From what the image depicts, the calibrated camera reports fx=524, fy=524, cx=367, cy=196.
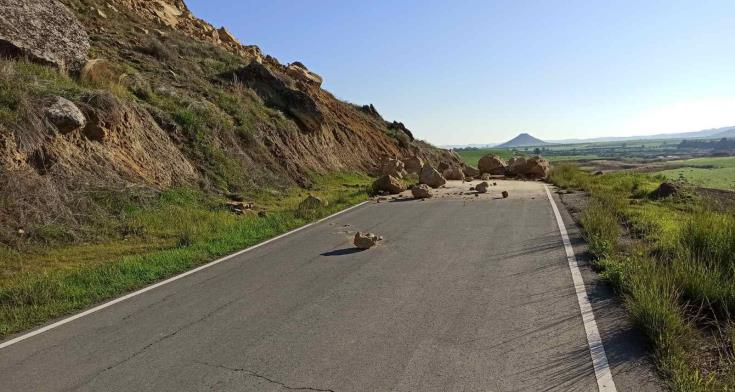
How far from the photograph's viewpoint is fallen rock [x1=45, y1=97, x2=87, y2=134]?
13086mm

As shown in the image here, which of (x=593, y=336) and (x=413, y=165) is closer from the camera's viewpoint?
(x=593, y=336)

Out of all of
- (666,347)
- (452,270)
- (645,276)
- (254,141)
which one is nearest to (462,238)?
(452,270)

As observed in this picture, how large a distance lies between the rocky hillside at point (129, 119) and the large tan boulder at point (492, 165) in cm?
763

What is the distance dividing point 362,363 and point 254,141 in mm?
19506

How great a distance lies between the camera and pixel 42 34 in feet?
54.9

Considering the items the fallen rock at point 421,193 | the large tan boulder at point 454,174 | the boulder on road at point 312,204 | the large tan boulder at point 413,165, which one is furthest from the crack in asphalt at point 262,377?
the large tan boulder at point 413,165

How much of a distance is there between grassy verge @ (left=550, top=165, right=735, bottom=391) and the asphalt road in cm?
27

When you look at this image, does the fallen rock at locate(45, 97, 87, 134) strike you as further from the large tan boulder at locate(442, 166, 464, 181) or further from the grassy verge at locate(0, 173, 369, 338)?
the large tan boulder at locate(442, 166, 464, 181)

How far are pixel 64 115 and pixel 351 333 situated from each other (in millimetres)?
11292

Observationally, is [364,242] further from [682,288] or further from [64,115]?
[64,115]

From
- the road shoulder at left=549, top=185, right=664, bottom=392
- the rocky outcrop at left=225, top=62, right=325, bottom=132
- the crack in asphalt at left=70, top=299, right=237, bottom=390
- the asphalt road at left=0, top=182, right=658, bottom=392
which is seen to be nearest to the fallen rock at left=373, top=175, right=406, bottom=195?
the rocky outcrop at left=225, top=62, right=325, bottom=132

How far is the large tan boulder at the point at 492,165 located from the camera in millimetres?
34469

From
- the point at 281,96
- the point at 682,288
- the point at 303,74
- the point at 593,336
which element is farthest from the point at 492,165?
the point at 593,336

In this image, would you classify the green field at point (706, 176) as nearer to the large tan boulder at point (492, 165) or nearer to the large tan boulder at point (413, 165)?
the large tan boulder at point (492, 165)
